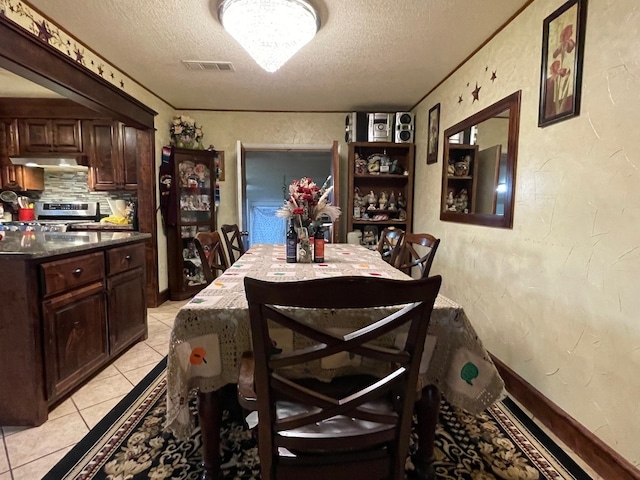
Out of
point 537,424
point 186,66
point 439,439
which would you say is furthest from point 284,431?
point 186,66

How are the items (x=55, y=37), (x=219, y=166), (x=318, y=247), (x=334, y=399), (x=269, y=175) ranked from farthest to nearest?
(x=269, y=175), (x=219, y=166), (x=55, y=37), (x=318, y=247), (x=334, y=399)

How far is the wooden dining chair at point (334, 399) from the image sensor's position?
2.43ft

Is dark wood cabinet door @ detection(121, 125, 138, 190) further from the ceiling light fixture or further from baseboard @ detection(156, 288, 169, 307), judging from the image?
the ceiling light fixture

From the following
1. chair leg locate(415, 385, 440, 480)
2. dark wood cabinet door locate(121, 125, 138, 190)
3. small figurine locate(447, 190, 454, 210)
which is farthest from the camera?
dark wood cabinet door locate(121, 125, 138, 190)

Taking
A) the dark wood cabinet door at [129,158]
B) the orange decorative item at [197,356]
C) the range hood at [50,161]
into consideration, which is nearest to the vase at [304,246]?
the orange decorative item at [197,356]

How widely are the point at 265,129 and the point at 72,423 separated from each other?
3.40m

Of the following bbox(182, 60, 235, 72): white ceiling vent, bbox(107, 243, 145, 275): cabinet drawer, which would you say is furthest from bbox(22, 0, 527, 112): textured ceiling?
bbox(107, 243, 145, 275): cabinet drawer

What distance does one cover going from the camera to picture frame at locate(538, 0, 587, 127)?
4.95ft

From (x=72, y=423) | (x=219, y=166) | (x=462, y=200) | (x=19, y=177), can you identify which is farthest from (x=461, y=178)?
(x=19, y=177)

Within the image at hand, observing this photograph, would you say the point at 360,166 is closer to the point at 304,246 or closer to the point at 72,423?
the point at 304,246

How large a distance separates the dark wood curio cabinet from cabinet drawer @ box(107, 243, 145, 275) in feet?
3.81

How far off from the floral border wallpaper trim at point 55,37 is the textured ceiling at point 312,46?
59 mm

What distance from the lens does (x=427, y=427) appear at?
48.3 inches

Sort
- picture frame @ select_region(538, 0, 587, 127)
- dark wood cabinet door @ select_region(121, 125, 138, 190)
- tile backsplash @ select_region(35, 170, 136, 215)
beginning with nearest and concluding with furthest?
picture frame @ select_region(538, 0, 587, 127) → dark wood cabinet door @ select_region(121, 125, 138, 190) → tile backsplash @ select_region(35, 170, 136, 215)
